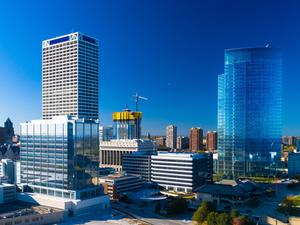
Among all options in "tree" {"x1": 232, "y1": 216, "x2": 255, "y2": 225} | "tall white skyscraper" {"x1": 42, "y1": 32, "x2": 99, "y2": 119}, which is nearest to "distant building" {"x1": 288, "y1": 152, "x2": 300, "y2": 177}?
"tall white skyscraper" {"x1": 42, "y1": 32, "x2": 99, "y2": 119}

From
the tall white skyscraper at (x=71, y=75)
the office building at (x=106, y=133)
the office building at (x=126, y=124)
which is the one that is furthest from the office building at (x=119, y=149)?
the office building at (x=106, y=133)

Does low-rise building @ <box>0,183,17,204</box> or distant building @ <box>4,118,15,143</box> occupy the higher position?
distant building @ <box>4,118,15,143</box>

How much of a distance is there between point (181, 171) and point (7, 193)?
39.8 meters

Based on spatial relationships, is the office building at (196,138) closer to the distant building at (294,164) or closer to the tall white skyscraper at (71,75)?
the distant building at (294,164)

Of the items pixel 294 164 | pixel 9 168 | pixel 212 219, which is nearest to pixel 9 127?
pixel 9 168

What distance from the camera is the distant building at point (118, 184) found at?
7950cm

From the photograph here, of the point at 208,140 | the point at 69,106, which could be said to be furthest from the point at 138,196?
the point at 208,140

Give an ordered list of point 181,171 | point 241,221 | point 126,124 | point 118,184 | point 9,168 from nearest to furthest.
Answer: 1. point 241,221
2. point 118,184
3. point 181,171
4. point 9,168
5. point 126,124

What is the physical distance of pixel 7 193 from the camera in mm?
70938

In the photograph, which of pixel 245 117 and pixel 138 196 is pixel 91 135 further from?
pixel 245 117

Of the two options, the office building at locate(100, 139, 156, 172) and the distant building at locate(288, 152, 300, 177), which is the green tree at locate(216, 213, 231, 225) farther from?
the distant building at locate(288, 152, 300, 177)

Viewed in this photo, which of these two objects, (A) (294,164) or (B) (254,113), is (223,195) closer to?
(B) (254,113)

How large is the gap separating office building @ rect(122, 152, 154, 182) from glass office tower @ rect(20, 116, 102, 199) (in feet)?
90.7

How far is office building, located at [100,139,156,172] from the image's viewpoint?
114125 mm
